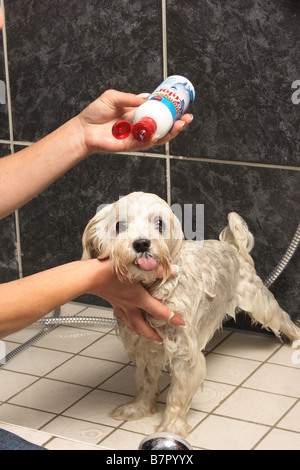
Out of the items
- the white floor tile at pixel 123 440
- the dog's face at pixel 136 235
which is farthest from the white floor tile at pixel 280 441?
the dog's face at pixel 136 235

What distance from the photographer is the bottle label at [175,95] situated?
2.13m

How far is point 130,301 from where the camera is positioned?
2.29 m

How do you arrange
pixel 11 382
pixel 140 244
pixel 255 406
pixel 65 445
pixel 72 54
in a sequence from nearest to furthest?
pixel 65 445 < pixel 140 244 < pixel 255 406 < pixel 11 382 < pixel 72 54

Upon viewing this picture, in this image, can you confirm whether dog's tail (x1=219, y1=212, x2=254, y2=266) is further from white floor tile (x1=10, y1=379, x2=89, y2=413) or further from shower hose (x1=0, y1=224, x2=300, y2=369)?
white floor tile (x1=10, y1=379, x2=89, y2=413)

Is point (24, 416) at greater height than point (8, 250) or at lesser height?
lesser

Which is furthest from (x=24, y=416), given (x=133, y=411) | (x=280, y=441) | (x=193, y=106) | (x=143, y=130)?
(x=193, y=106)

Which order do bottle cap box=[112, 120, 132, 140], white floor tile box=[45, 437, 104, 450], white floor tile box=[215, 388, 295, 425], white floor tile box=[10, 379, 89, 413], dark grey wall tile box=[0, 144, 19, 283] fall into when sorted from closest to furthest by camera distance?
white floor tile box=[45, 437, 104, 450], bottle cap box=[112, 120, 132, 140], white floor tile box=[215, 388, 295, 425], white floor tile box=[10, 379, 89, 413], dark grey wall tile box=[0, 144, 19, 283]

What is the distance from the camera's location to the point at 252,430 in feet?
8.11

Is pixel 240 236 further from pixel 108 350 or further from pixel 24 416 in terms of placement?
pixel 24 416

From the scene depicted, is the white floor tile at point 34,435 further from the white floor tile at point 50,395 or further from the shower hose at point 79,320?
the shower hose at point 79,320

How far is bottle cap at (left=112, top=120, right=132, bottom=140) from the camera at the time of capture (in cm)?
217

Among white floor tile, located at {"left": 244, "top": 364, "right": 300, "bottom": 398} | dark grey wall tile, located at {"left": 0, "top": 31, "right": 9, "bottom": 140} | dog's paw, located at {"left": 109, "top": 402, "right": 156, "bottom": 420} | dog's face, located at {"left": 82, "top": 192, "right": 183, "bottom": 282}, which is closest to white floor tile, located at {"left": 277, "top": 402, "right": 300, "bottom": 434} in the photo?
white floor tile, located at {"left": 244, "top": 364, "right": 300, "bottom": 398}

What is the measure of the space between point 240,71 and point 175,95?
762mm

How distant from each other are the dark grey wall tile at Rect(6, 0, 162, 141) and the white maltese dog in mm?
754
